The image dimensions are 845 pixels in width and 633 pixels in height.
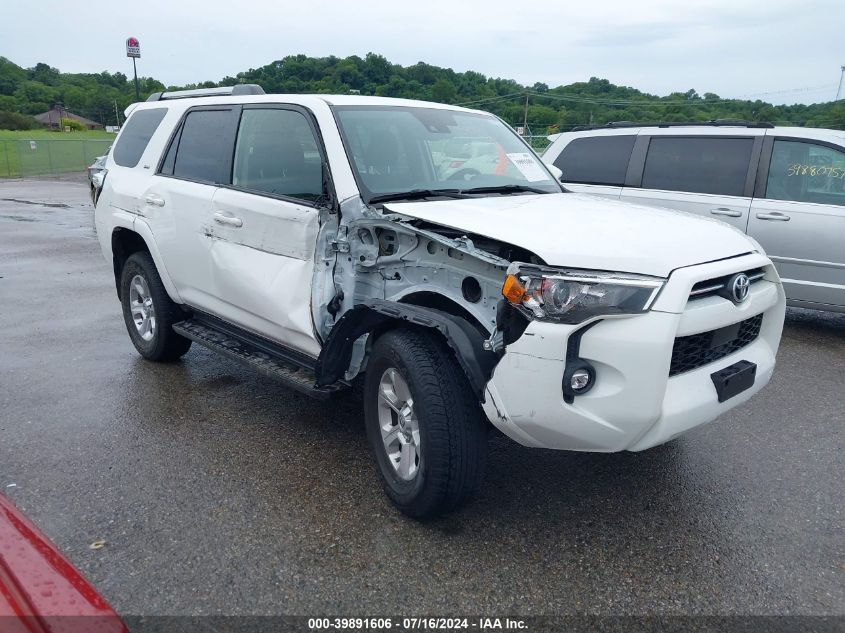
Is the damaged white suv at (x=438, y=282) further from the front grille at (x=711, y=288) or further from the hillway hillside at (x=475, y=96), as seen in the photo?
the hillway hillside at (x=475, y=96)

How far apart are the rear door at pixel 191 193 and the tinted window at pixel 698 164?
14.6ft

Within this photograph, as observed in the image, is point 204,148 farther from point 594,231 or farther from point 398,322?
point 594,231

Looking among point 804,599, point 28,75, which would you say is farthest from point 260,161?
point 28,75

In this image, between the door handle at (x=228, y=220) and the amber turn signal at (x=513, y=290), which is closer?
the amber turn signal at (x=513, y=290)

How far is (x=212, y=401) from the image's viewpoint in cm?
469

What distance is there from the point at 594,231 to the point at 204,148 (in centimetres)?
287

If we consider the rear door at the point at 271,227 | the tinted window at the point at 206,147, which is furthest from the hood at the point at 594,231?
the tinted window at the point at 206,147

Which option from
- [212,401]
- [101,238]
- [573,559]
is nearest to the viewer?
[573,559]

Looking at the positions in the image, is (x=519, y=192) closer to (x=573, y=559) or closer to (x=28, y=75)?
(x=573, y=559)

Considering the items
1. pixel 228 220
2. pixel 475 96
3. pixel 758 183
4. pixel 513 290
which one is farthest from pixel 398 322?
pixel 475 96

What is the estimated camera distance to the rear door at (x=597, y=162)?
7.30 m


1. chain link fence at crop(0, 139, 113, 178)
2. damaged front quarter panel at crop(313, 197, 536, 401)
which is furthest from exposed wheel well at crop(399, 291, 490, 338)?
chain link fence at crop(0, 139, 113, 178)

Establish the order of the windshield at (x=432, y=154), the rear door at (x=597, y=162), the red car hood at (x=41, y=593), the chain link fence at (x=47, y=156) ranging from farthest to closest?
the chain link fence at (x=47, y=156) → the rear door at (x=597, y=162) → the windshield at (x=432, y=154) → the red car hood at (x=41, y=593)

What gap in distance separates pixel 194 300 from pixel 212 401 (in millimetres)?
705
